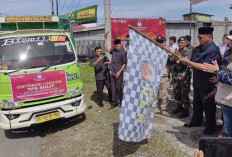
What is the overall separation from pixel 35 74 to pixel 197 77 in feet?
10.1

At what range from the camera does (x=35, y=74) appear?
4.09 m

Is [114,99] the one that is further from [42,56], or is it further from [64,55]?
[42,56]

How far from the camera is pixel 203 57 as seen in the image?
11.8 feet

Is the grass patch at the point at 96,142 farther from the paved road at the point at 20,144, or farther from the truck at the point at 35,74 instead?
the truck at the point at 35,74

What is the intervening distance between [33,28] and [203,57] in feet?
12.8

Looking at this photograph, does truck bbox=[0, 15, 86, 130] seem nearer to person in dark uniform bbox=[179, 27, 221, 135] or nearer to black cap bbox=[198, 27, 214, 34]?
person in dark uniform bbox=[179, 27, 221, 135]

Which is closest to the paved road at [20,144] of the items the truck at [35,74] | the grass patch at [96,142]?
the grass patch at [96,142]

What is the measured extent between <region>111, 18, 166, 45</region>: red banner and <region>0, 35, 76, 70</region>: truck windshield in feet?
19.1

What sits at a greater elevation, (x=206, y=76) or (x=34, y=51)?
(x=34, y=51)

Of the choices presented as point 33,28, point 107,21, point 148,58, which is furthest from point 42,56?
point 107,21

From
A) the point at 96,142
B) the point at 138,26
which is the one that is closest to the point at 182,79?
the point at 96,142

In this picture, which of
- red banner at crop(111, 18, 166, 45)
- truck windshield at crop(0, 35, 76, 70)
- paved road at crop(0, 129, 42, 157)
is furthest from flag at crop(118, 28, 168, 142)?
red banner at crop(111, 18, 166, 45)

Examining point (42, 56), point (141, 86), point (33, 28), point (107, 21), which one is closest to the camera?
point (141, 86)

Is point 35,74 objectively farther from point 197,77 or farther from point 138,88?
point 197,77
